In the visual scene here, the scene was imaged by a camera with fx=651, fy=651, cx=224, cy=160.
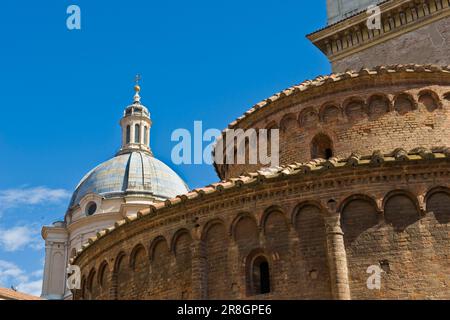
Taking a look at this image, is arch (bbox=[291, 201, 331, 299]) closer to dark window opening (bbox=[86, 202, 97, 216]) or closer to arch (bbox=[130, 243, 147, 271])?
arch (bbox=[130, 243, 147, 271])

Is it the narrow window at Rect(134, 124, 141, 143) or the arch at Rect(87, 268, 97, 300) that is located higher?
the narrow window at Rect(134, 124, 141, 143)

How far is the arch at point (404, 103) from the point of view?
1892cm

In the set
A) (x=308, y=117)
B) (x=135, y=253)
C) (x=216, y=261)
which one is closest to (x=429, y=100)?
(x=308, y=117)

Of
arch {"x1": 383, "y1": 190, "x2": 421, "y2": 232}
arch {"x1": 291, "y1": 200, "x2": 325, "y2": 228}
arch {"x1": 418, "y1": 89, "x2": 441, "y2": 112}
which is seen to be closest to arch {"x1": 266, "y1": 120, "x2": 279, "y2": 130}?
arch {"x1": 418, "y1": 89, "x2": 441, "y2": 112}

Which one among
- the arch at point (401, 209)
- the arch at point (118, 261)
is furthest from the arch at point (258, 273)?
the arch at point (118, 261)

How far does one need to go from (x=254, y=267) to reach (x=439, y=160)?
5136mm

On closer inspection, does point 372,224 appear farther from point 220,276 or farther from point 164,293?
point 164,293

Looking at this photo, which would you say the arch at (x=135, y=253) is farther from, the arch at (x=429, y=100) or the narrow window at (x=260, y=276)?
the arch at (x=429, y=100)

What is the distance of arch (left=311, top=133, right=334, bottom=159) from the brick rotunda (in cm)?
3

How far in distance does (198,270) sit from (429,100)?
8502mm

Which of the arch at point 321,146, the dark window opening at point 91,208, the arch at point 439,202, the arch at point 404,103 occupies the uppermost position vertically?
the dark window opening at point 91,208

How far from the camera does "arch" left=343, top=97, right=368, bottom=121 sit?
19109 millimetres

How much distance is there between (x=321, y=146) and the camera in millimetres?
19453

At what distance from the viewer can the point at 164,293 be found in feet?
56.6
